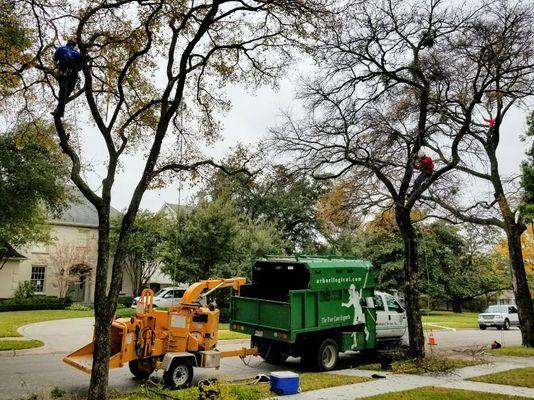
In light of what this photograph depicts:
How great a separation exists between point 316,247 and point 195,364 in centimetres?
3622

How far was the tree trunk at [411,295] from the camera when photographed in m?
13.3

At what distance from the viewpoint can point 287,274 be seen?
13.9 m

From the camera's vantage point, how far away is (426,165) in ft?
44.5

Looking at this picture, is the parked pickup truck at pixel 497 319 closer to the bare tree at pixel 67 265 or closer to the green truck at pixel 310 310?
the green truck at pixel 310 310

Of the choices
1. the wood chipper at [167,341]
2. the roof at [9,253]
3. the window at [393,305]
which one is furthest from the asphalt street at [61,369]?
the roof at [9,253]

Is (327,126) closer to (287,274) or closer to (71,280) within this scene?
(287,274)

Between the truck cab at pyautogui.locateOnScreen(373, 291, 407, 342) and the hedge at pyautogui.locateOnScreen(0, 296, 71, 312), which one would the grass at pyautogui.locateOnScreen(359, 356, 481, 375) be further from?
the hedge at pyautogui.locateOnScreen(0, 296, 71, 312)

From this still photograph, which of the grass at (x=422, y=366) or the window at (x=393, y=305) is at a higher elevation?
the window at (x=393, y=305)

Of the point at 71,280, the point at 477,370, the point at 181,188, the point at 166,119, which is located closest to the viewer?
the point at 166,119

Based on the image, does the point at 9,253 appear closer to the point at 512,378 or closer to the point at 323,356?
the point at 323,356

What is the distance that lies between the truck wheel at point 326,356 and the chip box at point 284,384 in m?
3.45

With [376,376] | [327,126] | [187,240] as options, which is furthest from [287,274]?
[187,240]

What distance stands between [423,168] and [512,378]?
5.91 m

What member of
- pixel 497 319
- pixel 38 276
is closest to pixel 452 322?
pixel 497 319
